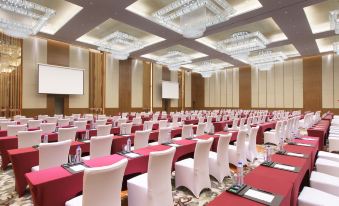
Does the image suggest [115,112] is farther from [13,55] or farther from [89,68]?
[13,55]

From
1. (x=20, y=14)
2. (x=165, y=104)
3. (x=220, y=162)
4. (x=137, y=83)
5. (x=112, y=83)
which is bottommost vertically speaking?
(x=220, y=162)

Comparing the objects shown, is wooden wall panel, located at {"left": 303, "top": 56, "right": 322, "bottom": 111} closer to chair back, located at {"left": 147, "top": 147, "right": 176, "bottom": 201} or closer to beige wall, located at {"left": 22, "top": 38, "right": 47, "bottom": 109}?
chair back, located at {"left": 147, "top": 147, "right": 176, "bottom": 201}

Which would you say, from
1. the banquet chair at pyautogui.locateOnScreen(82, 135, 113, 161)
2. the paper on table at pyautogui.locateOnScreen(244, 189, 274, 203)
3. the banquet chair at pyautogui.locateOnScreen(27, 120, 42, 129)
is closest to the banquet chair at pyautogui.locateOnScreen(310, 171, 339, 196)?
the paper on table at pyautogui.locateOnScreen(244, 189, 274, 203)

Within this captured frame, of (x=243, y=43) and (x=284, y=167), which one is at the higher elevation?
(x=243, y=43)

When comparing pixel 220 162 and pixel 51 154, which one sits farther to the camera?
pixel 220 162

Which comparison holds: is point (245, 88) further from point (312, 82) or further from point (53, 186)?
point (53, 186)

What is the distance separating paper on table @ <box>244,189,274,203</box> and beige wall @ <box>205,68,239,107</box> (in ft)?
64.9

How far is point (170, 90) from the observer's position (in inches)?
774

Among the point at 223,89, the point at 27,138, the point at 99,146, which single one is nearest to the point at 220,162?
the point at 99,146

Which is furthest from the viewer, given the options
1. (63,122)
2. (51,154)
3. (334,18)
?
→ (63,122)

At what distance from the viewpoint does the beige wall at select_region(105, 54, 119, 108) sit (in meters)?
15.0

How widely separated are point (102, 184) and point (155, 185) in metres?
0.80

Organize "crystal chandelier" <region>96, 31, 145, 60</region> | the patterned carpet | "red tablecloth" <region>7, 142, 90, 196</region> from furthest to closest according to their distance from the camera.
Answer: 1. "crystal chandelier" <region>96, 31, 145, 60</region>
2. "red tablecloth" <region>7, 142, 90, 196</region>
3. the patterned carpet

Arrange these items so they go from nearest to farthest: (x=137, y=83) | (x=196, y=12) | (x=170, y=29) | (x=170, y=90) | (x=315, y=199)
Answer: (x=315, y=199) → (x=196, y=12) → (x=170, y=29) → (x=137, y=83) → (x=170, y=90)
